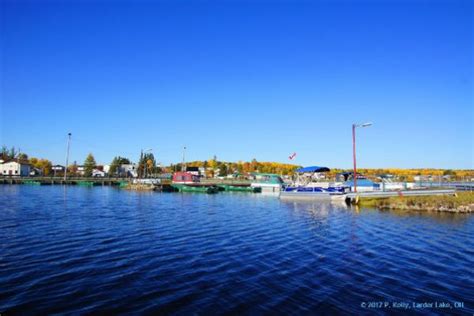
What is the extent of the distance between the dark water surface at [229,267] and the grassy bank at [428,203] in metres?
8.20

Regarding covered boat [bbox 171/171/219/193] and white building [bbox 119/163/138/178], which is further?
white building [bbox 119/163/138/178]

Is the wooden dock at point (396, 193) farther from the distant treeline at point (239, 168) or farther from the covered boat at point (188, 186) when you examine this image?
the distant treeline at point (239, 168)

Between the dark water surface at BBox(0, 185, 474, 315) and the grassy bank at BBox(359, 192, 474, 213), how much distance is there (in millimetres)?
8196

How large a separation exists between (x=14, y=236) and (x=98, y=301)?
44.1 ft

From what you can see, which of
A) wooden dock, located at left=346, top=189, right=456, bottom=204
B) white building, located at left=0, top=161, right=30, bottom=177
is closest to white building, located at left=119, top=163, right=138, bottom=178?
white building, located at left=0, top=161, right=30, bottom=177

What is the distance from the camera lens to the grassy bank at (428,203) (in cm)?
3394

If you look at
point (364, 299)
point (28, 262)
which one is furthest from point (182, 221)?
point (364, 299)

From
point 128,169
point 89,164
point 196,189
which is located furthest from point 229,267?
point 128,169

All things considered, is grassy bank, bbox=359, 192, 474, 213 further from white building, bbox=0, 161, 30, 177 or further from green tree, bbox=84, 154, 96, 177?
white building, bbox=0, 161, 30, 177

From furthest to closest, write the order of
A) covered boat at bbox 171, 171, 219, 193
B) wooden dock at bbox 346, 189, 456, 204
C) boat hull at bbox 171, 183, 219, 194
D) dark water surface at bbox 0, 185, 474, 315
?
covered boat at bbox 171, 171, 219, 193, boat hull at bbox 171, 183, 219, 194, wooden dock at bbox 346, 189, 456, 204, dark water surface at bbox 0, 185, 474, 315

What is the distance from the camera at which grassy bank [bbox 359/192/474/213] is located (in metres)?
33.9

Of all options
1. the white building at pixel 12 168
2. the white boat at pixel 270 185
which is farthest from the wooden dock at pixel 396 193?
the white building at pixel 12 168

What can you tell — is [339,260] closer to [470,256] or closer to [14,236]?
[470,256]

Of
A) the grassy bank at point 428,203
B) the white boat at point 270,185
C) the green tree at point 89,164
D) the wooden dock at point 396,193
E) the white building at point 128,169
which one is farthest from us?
the white building at point 128,169
